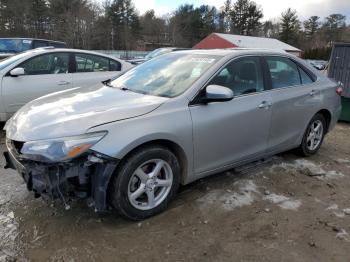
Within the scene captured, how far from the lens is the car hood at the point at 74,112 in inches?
122

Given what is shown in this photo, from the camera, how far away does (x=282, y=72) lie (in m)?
4.73

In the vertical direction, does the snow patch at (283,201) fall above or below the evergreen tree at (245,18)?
below

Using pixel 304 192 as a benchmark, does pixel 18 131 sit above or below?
above

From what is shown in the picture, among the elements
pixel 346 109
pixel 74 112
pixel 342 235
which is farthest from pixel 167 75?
pixel 346 109

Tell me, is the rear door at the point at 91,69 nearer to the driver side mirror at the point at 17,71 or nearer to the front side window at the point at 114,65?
the front side window at the point at 114,65

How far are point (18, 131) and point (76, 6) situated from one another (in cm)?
5423

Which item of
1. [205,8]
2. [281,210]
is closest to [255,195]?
[281,210]

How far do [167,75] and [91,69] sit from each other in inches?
143

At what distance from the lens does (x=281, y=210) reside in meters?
3.76

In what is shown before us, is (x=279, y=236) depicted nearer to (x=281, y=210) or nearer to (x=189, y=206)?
(x=281, y=210)

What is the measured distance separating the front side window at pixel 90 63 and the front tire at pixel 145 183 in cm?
424

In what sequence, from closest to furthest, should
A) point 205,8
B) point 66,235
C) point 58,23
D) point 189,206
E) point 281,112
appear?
point 66,235
point 189,206
point 281,112
point 58,23
point 205,8

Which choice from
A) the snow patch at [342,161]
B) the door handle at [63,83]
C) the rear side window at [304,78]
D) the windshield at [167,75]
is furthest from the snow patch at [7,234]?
the snow patch at [342,161]

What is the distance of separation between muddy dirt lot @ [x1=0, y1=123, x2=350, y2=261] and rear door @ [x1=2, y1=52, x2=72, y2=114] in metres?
2.17
